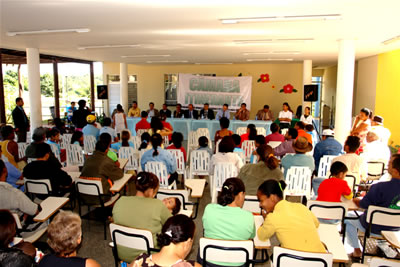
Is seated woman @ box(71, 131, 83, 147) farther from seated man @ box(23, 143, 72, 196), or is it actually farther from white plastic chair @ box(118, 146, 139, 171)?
seated man @ box(23, 143, 72, 196)

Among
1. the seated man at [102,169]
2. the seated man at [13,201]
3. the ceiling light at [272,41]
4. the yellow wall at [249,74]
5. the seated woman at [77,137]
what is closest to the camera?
the seated man at [13,201]

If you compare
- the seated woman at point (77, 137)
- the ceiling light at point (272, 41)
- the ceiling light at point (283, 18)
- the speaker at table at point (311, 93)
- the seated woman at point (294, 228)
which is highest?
the ceiling light at point (272, 41)

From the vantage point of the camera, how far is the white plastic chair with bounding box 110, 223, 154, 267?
2609mm

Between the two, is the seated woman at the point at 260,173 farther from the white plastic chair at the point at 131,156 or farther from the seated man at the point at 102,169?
the white plastic chair at the point at 131,156

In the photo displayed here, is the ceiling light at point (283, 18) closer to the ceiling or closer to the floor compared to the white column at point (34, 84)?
closer to the ceiling

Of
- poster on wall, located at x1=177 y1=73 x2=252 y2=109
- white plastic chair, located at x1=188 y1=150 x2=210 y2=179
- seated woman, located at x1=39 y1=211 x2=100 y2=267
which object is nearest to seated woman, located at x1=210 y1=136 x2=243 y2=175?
white plastic chair, located at x1=188 y1=150 x2=210 y2=179

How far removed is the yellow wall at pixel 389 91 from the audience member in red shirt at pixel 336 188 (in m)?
6.98

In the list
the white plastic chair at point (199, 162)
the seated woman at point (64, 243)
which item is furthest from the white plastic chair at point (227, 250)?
the white plastic chair at point (199, 162)

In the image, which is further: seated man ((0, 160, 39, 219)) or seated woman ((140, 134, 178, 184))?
seated woman ((140, 134, 178, 184))

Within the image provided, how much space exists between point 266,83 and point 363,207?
13.0 metres

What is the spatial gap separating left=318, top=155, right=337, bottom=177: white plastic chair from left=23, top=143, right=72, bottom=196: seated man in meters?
4.01

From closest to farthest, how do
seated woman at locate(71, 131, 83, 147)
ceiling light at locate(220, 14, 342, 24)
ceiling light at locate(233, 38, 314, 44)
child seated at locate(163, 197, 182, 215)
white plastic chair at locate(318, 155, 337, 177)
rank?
child seated at locate(163, 197, 182, 215), ceiling light at locate(220, 14, 342, 24), white plastic chair at locate(318, 155, 337, 177), seated woman at locate(71, 131, 83, 147), ceiling light at locate(233, 38, 314, 44)

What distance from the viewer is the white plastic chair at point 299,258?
224cm

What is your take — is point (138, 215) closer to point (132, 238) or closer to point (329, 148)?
point (132, 238)
